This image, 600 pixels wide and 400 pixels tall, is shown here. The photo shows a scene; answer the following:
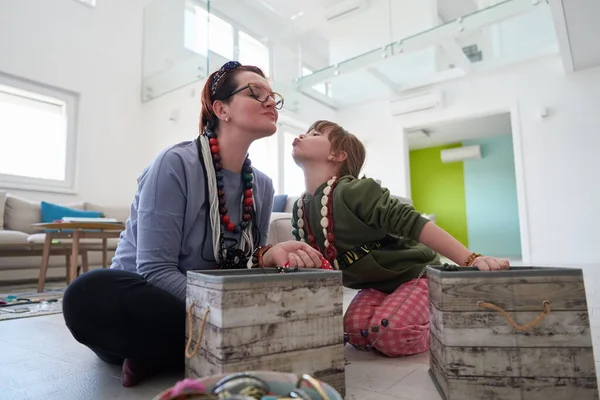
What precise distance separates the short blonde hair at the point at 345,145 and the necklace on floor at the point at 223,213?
401 millimetres

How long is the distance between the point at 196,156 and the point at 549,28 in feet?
17.3

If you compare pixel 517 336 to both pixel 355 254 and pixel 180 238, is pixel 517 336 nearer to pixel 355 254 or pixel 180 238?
pixel 355 254

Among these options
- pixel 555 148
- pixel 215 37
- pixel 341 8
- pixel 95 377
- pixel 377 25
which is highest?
pixel 341 8

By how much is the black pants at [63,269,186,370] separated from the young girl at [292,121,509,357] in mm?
531

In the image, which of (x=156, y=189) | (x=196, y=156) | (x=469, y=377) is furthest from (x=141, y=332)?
(x=469, y=377)

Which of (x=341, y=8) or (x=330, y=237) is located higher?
(x=341, y=8)

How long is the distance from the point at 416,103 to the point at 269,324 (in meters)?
6.10

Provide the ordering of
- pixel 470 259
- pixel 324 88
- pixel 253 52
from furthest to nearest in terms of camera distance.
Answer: pixel 324 88 → pixel 253 52 → pixel 470 259

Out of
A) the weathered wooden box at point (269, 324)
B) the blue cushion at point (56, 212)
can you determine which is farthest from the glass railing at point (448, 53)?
the weathered wooden box at point (269, 324)

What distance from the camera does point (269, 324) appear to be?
0.67 m

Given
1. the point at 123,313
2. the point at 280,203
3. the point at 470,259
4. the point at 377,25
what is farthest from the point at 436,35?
the point at 123,313

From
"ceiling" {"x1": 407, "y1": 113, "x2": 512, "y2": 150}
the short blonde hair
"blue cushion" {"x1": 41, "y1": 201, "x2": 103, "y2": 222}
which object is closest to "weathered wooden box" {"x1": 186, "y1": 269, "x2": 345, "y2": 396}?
the short blonde hair

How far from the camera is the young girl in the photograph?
1.12 meters

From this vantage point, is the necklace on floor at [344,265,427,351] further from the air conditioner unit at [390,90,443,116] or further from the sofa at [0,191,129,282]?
the air conditioner unit at [390,90,443,116]
